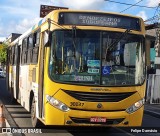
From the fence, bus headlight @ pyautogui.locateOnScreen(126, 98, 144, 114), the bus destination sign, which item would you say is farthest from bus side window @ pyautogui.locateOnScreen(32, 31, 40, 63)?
the fence

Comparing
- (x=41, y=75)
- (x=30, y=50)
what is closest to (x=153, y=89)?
(x=30, y=50)

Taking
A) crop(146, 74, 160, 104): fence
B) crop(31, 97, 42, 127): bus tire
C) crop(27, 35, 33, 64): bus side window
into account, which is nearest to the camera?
crop(31, 97, 42, 127): bus tire

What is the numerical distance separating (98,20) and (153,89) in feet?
42.5

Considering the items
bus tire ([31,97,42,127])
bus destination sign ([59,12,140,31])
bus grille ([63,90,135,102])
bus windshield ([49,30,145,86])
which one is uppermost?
bus destination sign ([59,12,140,31])

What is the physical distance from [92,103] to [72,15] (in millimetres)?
2115

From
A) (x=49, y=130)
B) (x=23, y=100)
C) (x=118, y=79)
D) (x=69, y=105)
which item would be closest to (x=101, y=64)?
(x=118, y=79)

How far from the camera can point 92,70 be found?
30.2 ft

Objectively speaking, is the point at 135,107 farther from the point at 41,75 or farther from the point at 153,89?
the point at 153,89

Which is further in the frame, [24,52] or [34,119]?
[24,52]

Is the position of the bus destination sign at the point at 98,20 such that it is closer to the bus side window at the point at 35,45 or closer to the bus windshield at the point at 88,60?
the bus windshield at the point at 88,60

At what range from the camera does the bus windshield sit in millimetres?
9188

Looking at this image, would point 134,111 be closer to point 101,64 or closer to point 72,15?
point 101,64

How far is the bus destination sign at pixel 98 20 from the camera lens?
31.2 ft

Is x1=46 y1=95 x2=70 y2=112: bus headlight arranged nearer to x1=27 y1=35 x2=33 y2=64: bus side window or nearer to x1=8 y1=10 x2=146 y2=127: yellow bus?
x1=8 y1=10 x2=146 y2=127: yellow bus
